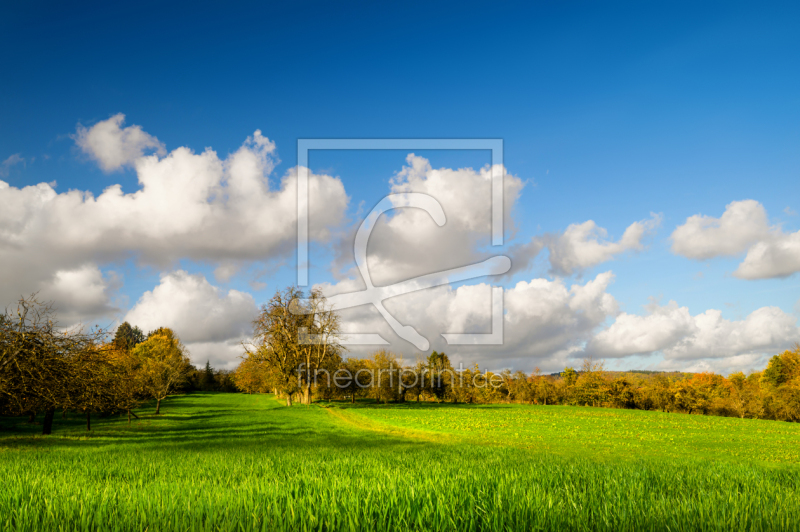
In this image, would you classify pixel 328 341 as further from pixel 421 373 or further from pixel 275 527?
pixel 275 527

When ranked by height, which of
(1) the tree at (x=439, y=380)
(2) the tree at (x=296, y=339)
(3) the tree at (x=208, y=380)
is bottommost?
(3) the tree at (x=208, y=380)

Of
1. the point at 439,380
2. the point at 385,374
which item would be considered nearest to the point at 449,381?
the point at 439,380

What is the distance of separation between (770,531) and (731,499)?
131 cm

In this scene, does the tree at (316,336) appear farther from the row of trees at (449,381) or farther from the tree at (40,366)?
the tree at (40,366)

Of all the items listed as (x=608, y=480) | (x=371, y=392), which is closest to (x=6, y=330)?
(x=608, y=480)

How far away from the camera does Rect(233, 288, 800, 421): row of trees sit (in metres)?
50.6

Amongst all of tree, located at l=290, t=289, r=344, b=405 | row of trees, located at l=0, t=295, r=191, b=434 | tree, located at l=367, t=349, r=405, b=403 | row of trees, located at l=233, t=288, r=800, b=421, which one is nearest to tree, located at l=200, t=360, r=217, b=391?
row of trees, located at l=233, t=288, r=800, b=421

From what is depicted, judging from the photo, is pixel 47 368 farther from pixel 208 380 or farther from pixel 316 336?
pixel 208 380

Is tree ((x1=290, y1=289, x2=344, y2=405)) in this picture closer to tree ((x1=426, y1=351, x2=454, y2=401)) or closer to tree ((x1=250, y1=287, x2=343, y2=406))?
tree ((x1=250, y1=287, x2=343, y2=406))

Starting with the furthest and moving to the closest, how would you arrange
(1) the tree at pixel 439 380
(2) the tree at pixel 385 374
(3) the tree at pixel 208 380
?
(3) the tree at pixel 208 380 < (1) the tree at pixel 439 380 < (2) the tree at pixel 385 374

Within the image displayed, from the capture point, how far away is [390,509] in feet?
12.1

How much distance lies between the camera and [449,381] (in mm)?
76312

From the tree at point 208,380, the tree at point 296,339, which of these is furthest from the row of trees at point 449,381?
the tree at point 208,380

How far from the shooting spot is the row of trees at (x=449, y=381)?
166 feet
